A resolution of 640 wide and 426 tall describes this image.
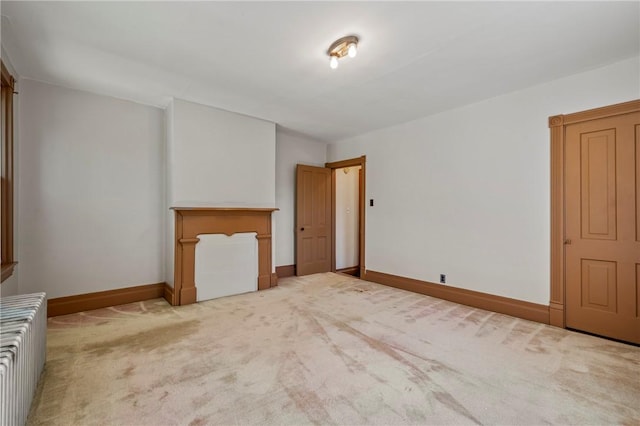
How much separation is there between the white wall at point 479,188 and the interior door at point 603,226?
0.69 ft

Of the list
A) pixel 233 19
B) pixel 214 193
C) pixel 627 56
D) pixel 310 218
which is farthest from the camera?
pixel 310 218

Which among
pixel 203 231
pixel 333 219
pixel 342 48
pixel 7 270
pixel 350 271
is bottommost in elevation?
pixel 350 271

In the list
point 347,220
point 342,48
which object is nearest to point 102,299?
point 342,48

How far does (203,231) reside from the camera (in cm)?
380

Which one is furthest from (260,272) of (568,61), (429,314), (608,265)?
(568,61)

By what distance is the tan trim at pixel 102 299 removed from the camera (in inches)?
126

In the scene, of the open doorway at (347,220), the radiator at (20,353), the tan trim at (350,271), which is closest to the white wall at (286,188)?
the open doorway at (347,220)

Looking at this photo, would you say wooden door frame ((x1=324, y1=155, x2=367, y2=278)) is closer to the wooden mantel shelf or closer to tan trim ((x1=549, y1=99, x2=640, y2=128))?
the wooden mantel shelf

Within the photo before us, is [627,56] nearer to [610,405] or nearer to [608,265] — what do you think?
[608,265]

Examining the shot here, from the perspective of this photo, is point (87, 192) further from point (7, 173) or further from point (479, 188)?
point (479, 188)

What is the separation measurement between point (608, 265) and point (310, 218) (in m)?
4.04

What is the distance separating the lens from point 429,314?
3.32 metres

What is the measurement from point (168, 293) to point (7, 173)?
6.73 feet

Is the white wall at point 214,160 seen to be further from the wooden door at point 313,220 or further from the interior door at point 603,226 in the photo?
the interior door at point 603,226
